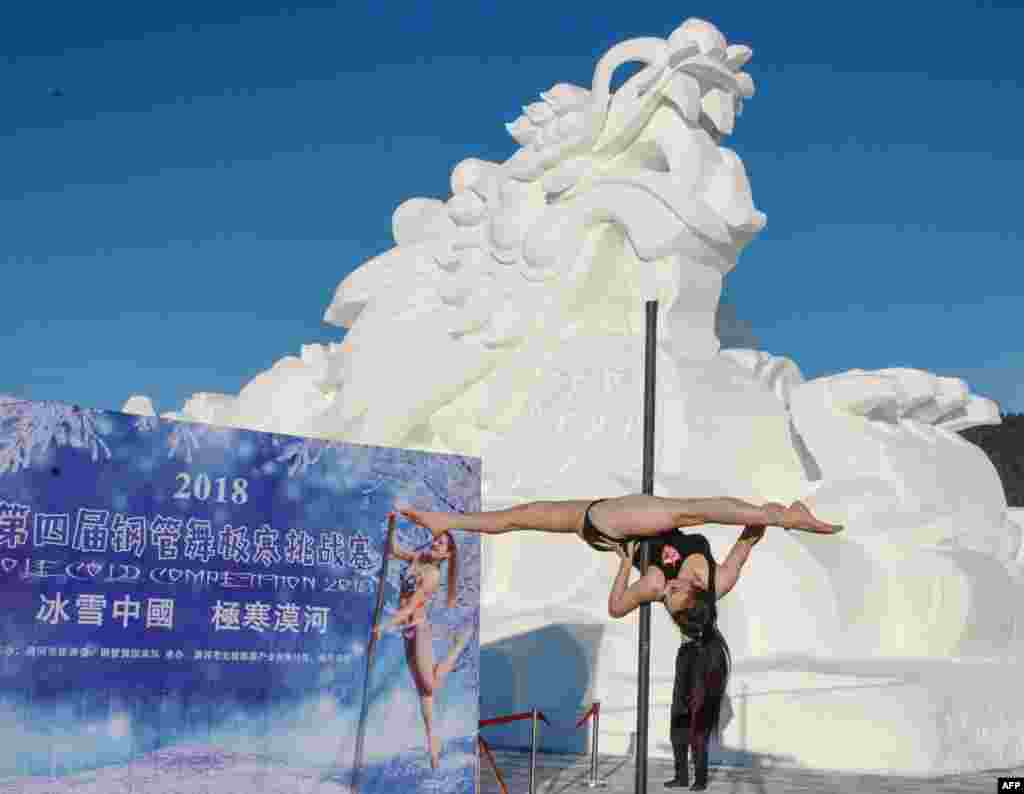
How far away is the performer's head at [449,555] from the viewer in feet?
27.7

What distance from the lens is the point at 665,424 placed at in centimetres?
1599

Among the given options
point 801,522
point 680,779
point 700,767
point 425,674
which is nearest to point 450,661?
point 425,674

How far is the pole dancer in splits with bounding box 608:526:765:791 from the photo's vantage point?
5.33 metres

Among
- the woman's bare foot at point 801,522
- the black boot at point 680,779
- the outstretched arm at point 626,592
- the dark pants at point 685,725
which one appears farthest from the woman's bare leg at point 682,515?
the black boot at point 680,779

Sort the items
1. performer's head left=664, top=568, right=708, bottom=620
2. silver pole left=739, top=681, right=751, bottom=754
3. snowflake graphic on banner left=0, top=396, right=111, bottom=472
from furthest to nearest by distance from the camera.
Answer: silver pole left=739, top=681, right=751, bottom=754
snowflake graphic on banner left=0, top=396, right=111, bottom=472
performer's head left=664, top=568, right=708, bottom=620

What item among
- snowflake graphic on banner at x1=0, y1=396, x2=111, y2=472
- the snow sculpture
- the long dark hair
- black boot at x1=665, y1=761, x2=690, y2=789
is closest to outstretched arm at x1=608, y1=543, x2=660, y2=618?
the long dark hair

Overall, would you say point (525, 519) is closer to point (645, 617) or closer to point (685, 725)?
point (645, 617)

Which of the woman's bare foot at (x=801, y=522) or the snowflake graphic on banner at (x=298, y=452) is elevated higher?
the snowflake graphic on banner at (x=298, y=452)

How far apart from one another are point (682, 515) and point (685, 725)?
225 centimetres

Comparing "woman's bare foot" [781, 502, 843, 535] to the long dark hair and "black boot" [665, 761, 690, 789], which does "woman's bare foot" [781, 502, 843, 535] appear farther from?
"black boot" [665, 761, 690, 789]

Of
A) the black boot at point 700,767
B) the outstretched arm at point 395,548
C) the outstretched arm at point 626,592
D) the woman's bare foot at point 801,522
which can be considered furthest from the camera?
the outstretched arm at point 395,548

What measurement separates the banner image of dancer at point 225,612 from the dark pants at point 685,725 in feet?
5.91

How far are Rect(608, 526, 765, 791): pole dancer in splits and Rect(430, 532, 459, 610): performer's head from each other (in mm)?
2000

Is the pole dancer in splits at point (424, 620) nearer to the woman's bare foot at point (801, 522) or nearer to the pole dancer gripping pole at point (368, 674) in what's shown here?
the pole dancer gripping pole at point (368, 674)
